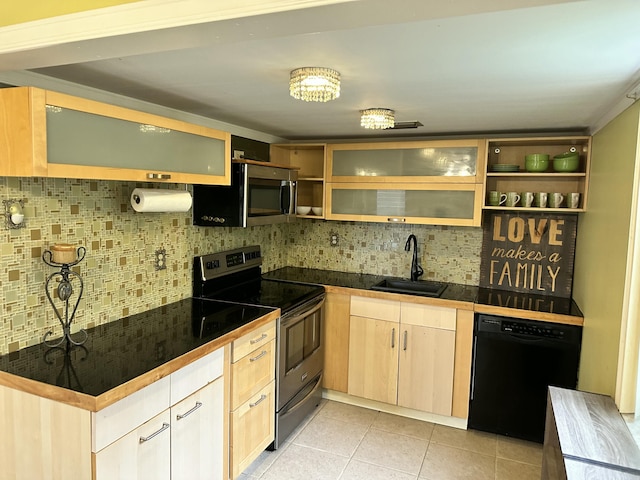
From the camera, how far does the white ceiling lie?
101 cm

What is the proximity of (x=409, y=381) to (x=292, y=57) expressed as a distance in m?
2.44

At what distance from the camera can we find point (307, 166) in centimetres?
390

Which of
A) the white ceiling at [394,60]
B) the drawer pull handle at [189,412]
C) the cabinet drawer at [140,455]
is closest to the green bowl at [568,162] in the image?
the white ceiling at [394,60]

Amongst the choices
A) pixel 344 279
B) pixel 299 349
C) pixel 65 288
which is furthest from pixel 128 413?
pixel 344 279

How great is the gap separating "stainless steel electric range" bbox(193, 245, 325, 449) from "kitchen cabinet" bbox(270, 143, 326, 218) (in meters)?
0.77

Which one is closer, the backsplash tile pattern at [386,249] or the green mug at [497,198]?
the green mug at [497,198]

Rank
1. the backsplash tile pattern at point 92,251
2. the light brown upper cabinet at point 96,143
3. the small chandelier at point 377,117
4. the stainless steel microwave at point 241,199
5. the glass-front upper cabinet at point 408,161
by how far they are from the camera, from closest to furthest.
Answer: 1. the light brown upper cabinet at point 96,143
2. the backsplash tile pattern at point 92,251
3. the small chandelier at point 377,117
4. the stainless steel microwave at point 241,199
5. the glass-front upper cabinet at point 408,161

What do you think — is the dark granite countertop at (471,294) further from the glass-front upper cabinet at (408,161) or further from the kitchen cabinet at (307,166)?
the glass-front upper cabinet at (408,161)

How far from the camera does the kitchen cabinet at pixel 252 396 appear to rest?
92.3 inches

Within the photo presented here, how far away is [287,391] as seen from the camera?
2867mm

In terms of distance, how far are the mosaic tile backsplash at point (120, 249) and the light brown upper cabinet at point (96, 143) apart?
342 mm

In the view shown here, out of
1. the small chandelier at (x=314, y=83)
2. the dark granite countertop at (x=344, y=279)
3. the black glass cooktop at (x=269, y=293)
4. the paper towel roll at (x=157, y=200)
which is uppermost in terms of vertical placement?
the small chandelier at (x=314, y=83)

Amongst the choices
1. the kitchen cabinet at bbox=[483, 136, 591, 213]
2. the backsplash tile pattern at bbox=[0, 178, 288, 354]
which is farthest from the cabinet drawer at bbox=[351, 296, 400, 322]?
the backsplash tile pattern at bbox=[0, 178, 288, 354]

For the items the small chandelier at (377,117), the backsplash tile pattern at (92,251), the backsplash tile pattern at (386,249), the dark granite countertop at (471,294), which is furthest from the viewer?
the backsplash tile pattern at (386,249)
